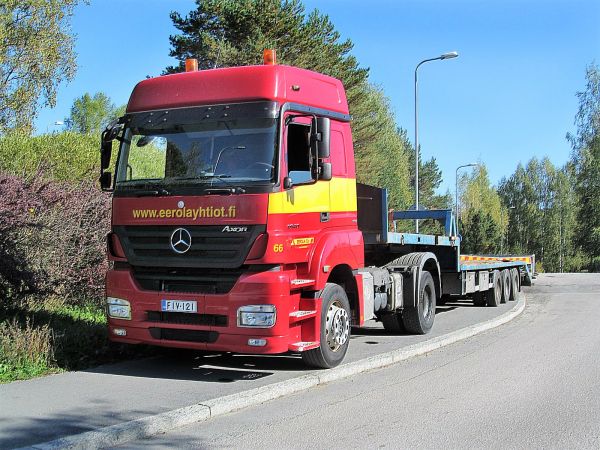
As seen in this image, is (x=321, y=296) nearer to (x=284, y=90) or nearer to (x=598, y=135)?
(x=284, y=90)

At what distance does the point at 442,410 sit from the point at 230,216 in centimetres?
287

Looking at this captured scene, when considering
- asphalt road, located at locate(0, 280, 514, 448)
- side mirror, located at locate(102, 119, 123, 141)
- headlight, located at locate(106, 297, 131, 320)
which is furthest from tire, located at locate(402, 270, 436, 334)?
side mirror, located at locate(102, 119, 123, 141)

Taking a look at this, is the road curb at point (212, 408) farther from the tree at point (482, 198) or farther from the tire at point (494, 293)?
the tree at point (482, 198)

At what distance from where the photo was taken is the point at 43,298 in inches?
386

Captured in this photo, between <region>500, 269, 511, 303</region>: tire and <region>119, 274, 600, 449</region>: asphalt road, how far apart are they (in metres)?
7.63

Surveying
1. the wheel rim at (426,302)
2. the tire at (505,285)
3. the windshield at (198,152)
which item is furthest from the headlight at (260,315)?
the tire at (505,285)

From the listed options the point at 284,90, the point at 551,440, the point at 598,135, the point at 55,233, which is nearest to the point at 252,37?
the point at 55,233

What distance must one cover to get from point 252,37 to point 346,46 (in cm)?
663

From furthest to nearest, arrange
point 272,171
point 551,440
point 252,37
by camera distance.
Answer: point 252,37, point 272,171, point 551,440

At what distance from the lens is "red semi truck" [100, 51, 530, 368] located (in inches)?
259

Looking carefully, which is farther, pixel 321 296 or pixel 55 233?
pixel 55 233

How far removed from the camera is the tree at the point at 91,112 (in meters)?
72.8

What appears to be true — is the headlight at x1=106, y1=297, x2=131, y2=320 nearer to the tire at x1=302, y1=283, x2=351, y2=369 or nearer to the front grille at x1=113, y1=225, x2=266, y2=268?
the front grille at x1=113, y1=225, x2=266, y2=268

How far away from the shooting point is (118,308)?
7176mm
